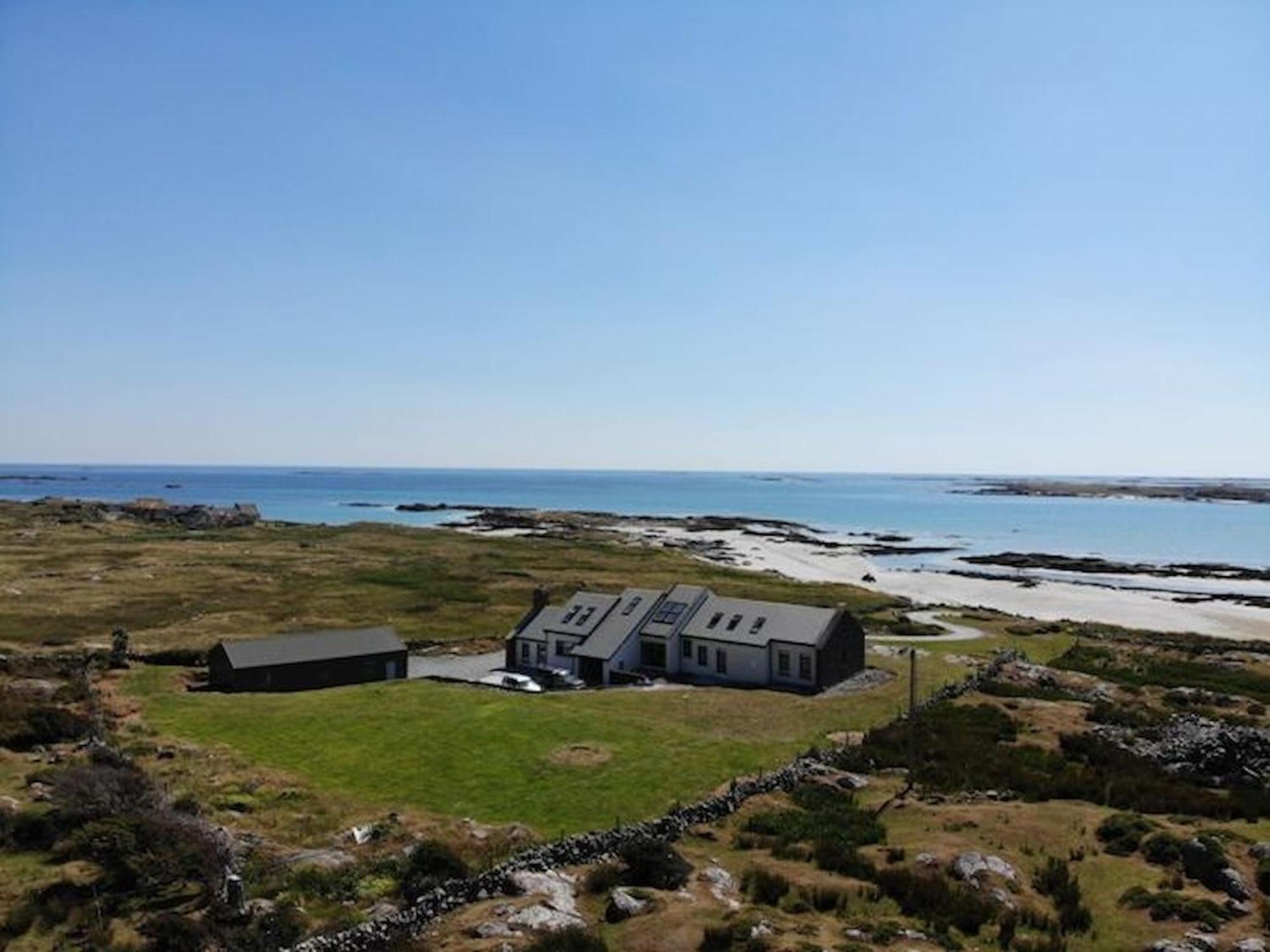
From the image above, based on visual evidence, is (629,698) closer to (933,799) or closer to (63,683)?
(933,799)

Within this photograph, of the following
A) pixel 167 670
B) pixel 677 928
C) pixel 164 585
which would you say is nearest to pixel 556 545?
pixel 164 585

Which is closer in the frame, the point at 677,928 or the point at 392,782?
the point at 677,928

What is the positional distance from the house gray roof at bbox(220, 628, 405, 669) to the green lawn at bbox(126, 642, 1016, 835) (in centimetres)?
300

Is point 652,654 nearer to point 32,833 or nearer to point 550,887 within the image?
point 550,887

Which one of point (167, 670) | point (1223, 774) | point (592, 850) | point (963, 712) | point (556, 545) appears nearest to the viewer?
point (592, 850)

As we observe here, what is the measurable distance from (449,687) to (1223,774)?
3873 centimetres

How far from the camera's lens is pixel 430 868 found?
2600 centimetres

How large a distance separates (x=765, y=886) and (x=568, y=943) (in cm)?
702

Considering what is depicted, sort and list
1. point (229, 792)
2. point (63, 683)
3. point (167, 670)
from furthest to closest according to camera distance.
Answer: point (167, 670) < point (63, 683) < point (229, 792)

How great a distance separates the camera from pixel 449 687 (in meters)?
52.6

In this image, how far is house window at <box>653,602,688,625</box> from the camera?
5919 centimetres

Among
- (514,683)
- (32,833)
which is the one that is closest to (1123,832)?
(514,683)

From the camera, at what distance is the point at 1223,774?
132ft

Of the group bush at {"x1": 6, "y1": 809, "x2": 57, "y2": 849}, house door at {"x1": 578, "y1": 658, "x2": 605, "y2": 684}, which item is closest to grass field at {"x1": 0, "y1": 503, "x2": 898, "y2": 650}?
house door at {"x1": 578, "y1": 658, "x2": 605, "y2": 684}
